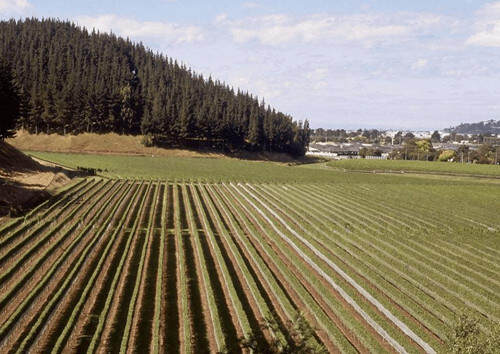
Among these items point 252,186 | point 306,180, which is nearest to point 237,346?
point 252,186

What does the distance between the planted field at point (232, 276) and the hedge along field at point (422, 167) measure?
7085 centimetres

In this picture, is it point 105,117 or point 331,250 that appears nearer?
point 331,250

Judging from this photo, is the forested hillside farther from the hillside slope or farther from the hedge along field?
the hillside slope

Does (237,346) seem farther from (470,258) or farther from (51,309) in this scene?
(470,258)

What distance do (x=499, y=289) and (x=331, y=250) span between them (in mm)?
12281

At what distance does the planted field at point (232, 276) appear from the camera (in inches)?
784

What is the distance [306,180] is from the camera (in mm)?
83688

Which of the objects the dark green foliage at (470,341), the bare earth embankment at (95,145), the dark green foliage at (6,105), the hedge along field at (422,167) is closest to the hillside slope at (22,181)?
the dark green foliage at (6,105)

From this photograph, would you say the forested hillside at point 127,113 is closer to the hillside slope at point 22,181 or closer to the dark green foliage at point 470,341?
the hillside slope at point 22,181

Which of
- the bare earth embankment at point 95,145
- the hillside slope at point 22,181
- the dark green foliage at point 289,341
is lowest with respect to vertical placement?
the dark green foliage at point 289,341

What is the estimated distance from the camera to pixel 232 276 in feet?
91.3

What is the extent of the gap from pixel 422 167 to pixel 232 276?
358 ft

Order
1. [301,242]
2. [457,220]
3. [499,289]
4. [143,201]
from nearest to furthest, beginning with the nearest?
1. [499,289]
2. [301,242]
3. [457,220]
4. [143,201]

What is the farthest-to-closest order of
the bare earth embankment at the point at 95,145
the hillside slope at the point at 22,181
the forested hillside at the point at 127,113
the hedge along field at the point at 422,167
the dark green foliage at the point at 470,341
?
the forested hillside at the point at 127,113, the bare earth embankment at the point at 95,145, the hedge along field at the point at 422,167, the hillside slope at the point at 22,181, the dark green foliage at the point at 470,341
